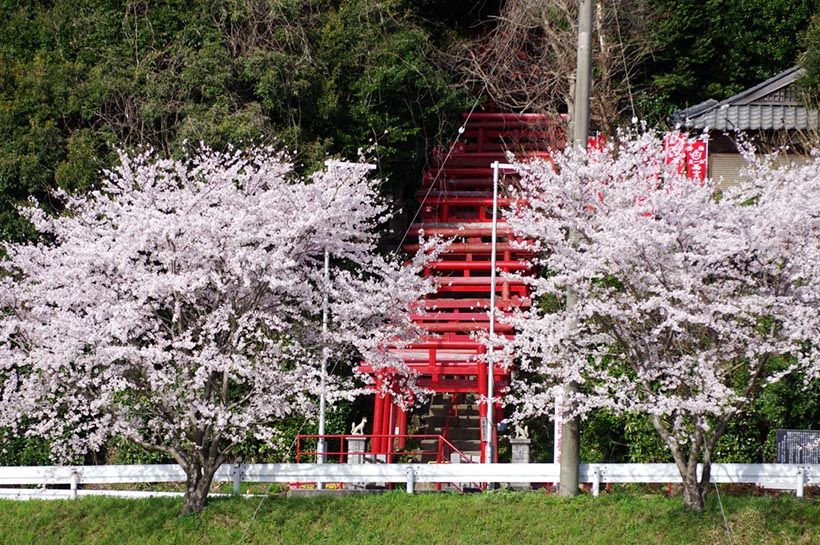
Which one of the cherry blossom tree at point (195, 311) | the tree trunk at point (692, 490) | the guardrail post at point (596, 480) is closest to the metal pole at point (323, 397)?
the cherry blossom tree at point (195, 311)

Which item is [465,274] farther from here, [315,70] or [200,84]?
[200,84]

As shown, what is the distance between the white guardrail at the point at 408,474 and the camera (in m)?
16.4

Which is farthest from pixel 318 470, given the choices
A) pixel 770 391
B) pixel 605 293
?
pixel 770 391

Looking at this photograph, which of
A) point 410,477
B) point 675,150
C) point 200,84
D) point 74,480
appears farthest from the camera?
point 200,84

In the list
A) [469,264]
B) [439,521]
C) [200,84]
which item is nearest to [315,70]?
[200,84]

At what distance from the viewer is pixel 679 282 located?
578 inches

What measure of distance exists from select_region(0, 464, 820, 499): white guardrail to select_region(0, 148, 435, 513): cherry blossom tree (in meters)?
1.35

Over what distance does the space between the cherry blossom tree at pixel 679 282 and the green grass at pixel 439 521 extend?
2.50 ft

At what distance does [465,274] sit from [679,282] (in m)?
10.1

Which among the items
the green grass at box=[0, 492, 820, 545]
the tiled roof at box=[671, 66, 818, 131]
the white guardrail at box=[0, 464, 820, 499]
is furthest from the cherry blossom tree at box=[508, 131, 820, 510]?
the tiled roof at box=[671, 66, 818, 131]

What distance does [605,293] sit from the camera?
15.3 meters

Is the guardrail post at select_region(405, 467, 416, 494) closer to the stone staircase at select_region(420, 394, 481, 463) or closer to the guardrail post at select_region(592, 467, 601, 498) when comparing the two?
the guardrail post at select_region(592, 467, 601, 498)

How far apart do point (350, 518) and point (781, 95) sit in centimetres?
1657

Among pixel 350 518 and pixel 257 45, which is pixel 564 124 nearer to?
pixel 257 45
